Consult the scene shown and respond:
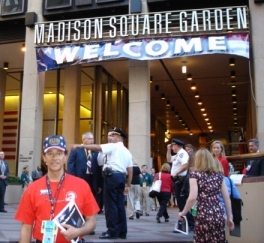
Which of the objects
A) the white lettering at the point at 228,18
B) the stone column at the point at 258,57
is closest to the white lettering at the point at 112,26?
the white lettering at the point at 228,18

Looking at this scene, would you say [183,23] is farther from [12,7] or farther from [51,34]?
[12,7]

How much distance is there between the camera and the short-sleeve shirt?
2915 mm

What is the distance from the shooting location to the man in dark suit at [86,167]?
8.23m

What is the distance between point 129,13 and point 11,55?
8.81 meters

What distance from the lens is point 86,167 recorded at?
8320 mm

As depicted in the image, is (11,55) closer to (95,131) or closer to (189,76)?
(95,131)

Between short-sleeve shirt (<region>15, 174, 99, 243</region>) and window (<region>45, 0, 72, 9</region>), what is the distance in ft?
52.8

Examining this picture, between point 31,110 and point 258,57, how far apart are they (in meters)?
10.1

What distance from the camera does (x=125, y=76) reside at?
2414cm

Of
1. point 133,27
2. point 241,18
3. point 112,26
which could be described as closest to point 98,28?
point 112,26

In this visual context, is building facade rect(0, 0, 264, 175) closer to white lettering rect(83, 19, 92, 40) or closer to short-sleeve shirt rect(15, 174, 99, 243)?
white lettering rect(83, 19, 92, 40)

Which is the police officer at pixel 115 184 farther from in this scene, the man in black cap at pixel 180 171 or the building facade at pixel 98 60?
the building facade at pixel 98 60

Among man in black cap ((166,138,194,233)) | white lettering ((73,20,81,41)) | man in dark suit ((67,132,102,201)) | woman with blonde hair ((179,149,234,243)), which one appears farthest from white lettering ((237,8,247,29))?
woman with blonde hair ((179,149,234,243))

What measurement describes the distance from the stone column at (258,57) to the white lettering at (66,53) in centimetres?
730
